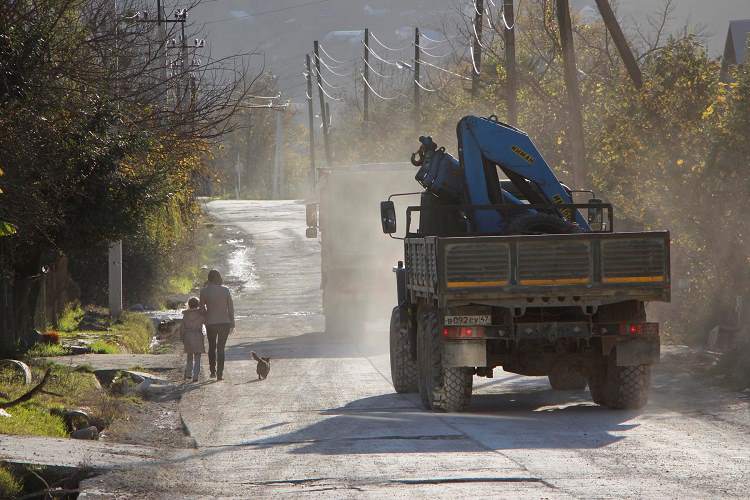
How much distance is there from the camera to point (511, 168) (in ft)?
53.6

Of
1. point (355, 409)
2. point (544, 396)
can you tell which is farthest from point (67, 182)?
point (544, 396)

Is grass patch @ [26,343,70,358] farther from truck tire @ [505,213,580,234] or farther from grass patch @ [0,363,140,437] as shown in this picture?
truck tire @ [505,213,580,234]

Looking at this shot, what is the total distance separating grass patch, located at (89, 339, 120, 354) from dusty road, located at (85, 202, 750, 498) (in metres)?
3.35

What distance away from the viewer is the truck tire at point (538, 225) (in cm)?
1538

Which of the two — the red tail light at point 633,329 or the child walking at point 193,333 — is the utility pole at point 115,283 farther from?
the red tail light at point 633,329

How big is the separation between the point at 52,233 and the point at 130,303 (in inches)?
543

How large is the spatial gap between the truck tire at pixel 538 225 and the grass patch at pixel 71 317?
549 inches

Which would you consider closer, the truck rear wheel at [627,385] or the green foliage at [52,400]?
the green foliage at [52,400]

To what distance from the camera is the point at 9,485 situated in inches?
393

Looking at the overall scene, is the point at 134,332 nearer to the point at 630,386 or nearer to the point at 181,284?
the point at 181,284

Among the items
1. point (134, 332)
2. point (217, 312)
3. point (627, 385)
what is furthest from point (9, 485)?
point (134, 332)

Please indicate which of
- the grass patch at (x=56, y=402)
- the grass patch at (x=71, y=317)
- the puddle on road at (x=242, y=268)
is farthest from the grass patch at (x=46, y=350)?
the puddle on road at (x=242, y=268)

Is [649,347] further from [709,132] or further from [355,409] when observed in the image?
[709,132]

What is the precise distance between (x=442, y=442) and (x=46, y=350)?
38.5 ft
